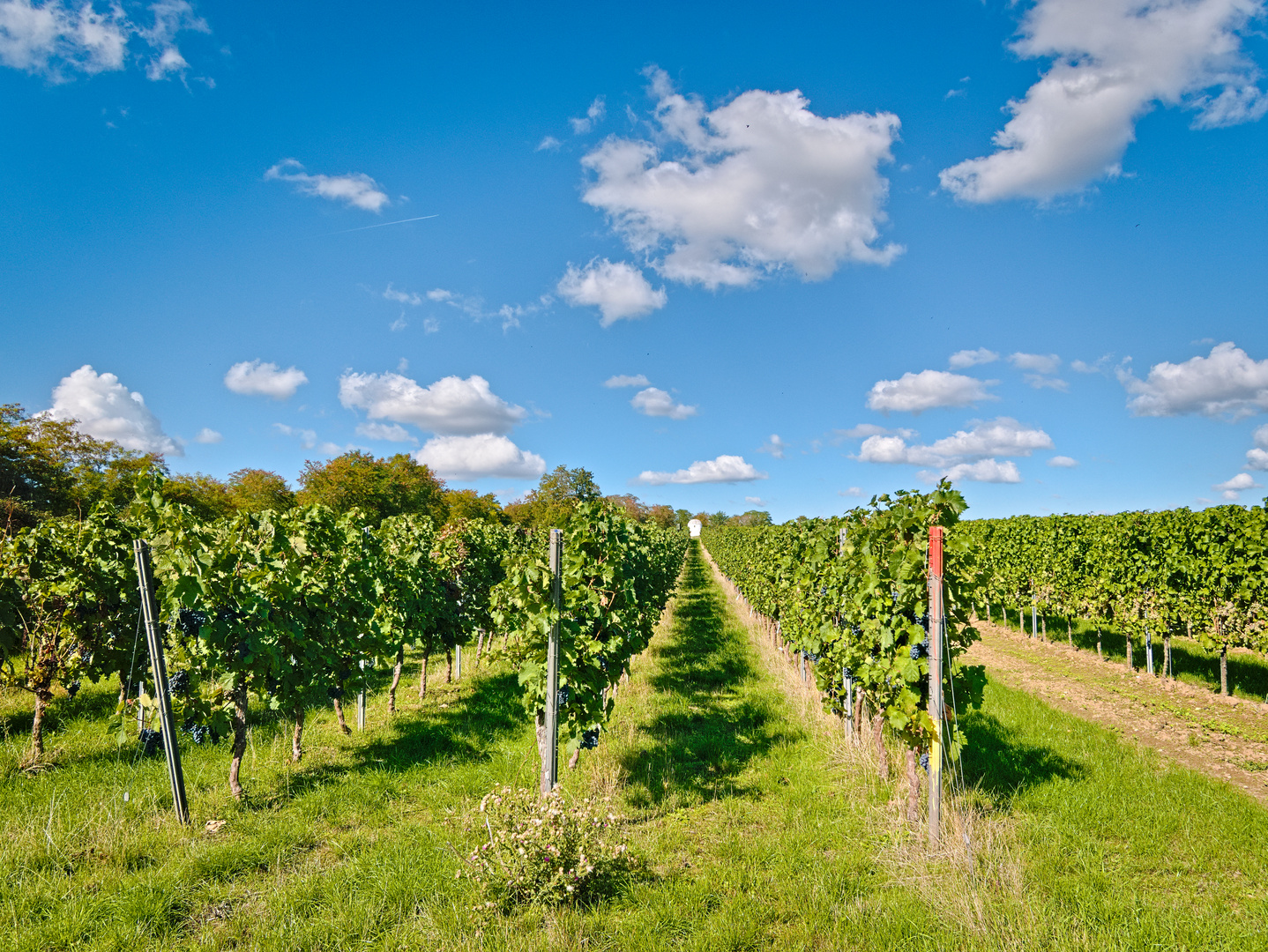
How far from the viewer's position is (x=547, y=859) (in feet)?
13.0

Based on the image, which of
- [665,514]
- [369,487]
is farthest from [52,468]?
[665,514]

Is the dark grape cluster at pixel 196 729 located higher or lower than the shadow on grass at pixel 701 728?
higher

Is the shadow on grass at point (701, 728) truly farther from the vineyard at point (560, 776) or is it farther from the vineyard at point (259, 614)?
the vineyard at point (259, 614)

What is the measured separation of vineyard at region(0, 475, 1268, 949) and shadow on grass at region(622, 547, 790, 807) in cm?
8

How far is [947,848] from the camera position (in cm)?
→ 439

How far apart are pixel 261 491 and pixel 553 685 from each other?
54.3 metres

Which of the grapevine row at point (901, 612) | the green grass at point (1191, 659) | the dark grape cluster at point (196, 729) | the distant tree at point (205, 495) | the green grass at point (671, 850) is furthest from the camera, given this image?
the distant tree at point (205, 495)

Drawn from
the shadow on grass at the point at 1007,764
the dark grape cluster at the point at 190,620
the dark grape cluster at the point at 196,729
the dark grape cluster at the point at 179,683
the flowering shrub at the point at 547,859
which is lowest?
the shadow on grass at the point at 1007,764

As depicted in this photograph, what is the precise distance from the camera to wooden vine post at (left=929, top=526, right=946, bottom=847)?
14.6 feet

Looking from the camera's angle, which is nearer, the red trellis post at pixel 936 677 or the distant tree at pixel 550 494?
the red trellis post at pixel 936 677

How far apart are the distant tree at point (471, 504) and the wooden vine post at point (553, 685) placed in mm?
53650

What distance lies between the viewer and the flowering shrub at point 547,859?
3902 millimetres

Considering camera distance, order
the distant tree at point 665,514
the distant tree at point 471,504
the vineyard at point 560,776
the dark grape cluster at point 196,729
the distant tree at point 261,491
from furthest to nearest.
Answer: the distant tree at point 665,514 < the distant tree at point 471,504 < the distant tree at point 261,491 < the dark grape cluster at point 196,729 < the vineyard at point 560,776

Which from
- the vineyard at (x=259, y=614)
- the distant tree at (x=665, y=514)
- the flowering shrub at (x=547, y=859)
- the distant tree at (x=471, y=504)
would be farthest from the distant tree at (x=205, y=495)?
the distant tree at (x=665, y=514)
